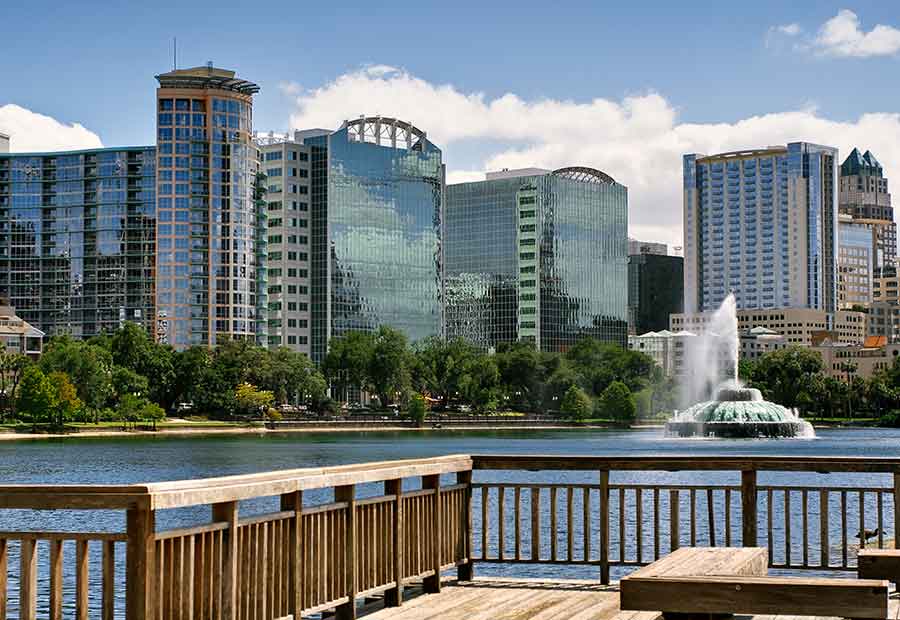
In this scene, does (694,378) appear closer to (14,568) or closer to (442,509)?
(14,568)

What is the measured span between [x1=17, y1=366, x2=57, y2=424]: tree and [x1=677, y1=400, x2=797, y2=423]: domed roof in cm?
5960

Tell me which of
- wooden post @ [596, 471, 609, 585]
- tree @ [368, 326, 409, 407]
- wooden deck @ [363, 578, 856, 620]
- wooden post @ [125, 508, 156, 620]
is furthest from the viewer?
tree @ [368, 326, 409, 407]

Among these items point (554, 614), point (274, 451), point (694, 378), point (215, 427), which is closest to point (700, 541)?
point (554, 614)

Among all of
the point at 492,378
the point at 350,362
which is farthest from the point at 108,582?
the point at 492,378

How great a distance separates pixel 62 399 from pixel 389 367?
53.3m

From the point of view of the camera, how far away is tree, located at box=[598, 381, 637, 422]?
573 feet

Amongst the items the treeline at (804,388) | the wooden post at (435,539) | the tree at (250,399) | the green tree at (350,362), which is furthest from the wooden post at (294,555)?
the treeline at (804,388)

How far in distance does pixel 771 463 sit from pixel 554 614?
3435 millimetres

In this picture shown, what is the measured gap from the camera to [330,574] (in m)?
12.1

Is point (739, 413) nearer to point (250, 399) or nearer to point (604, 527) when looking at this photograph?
point (250, 399)

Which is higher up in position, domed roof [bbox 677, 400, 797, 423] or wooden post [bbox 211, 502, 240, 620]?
wooden post [bbox 211, 502, 240, 620]

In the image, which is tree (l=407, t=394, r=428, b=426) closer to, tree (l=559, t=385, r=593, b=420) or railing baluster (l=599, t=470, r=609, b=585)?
tree (l=559, t=385, r=593, b=420)

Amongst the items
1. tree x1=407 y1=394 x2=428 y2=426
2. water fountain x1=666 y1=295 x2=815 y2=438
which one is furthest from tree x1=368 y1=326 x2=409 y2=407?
water fountain x1=666 y1=295 x2=815 y2=438

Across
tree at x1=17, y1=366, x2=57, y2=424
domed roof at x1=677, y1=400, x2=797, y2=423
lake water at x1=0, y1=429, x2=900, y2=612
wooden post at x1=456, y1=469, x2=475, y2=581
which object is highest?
wooden post at x1=456, y1=469, x2=475, y2=581
